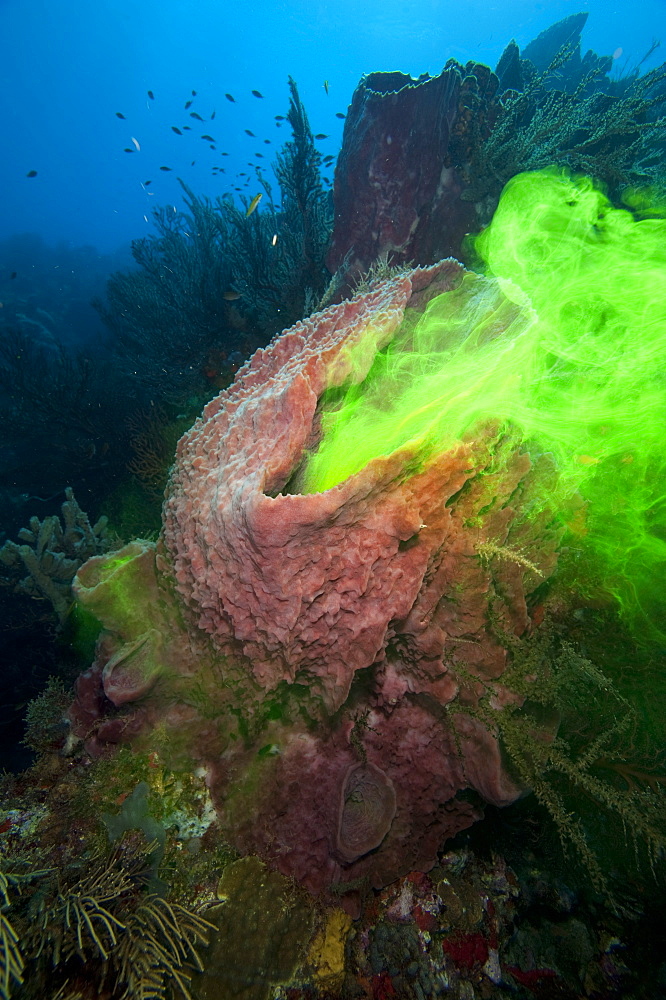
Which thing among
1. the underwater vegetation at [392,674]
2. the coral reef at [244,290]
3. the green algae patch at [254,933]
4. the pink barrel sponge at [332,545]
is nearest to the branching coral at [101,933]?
the underwater vegetation at [392,674]

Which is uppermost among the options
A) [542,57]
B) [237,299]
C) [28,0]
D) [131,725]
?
[28,0]

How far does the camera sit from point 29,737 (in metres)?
3.15

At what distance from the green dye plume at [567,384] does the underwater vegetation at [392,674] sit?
0.02 meters

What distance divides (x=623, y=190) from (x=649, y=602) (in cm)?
565

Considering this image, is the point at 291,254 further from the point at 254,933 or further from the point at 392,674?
the point at 254,933

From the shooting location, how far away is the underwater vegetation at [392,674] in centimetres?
215

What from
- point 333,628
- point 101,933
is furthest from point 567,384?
point 101,933

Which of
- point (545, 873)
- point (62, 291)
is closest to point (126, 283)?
point (545, 873)

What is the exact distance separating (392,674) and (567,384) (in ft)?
6.89

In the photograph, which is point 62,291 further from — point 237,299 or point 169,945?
point 169,945

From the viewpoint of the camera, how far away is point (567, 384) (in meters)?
→ 2.63

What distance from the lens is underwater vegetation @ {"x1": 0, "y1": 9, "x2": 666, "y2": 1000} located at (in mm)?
2146

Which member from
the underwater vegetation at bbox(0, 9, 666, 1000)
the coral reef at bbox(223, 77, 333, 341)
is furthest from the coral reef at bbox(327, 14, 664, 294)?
the underwater vegetation at bbox(0, 9, 666, 1000)

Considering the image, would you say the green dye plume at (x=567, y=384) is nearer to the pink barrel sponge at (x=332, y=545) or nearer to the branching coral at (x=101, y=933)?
the pink barrel sponge at (x=332, y=545)
